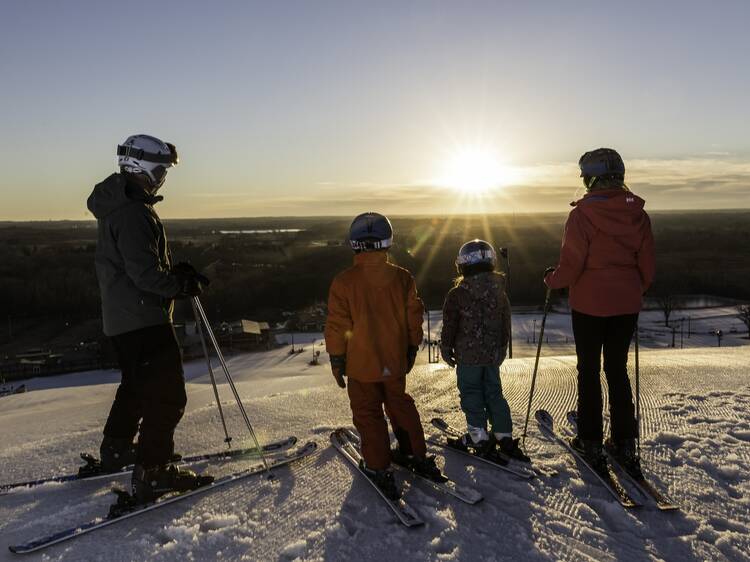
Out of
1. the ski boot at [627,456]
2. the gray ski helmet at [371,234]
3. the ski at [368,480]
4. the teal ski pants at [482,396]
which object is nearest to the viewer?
the ski at [368,480]

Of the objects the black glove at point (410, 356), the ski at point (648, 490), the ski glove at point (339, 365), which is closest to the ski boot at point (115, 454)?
the ski glove at point (339, 365)

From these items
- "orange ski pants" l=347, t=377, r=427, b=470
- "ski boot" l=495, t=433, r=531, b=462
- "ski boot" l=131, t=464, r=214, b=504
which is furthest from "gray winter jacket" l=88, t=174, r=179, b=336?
"ski boot" l=495, t=433, r=531, b=462

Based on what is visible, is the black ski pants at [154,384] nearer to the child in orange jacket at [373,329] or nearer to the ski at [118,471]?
the ski at [118,471]

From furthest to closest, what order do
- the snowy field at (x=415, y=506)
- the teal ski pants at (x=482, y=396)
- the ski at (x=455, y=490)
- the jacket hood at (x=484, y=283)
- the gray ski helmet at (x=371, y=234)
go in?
the teal ski pants at (x=482, y=396) < the jacket hood at (x=484, y=283) < the gray ski helmet at (x=371, y=234) < the ski at (x=455, y=490) < the snowy field at (x=415, y=506)

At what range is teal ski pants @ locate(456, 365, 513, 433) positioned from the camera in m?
3.46

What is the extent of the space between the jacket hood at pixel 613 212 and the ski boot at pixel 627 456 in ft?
4.29

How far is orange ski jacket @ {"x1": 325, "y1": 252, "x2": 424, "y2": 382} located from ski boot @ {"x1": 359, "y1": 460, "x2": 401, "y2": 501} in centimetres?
51

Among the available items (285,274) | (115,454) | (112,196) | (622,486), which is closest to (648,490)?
(622,486)

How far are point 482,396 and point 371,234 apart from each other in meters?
1.36

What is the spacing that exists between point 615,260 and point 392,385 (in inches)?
58.3

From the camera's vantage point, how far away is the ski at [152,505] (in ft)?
7.92

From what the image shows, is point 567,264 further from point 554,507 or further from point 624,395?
point 554,507

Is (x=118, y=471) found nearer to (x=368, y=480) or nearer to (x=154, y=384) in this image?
(x=154, y=384)

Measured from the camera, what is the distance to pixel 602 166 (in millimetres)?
3084
